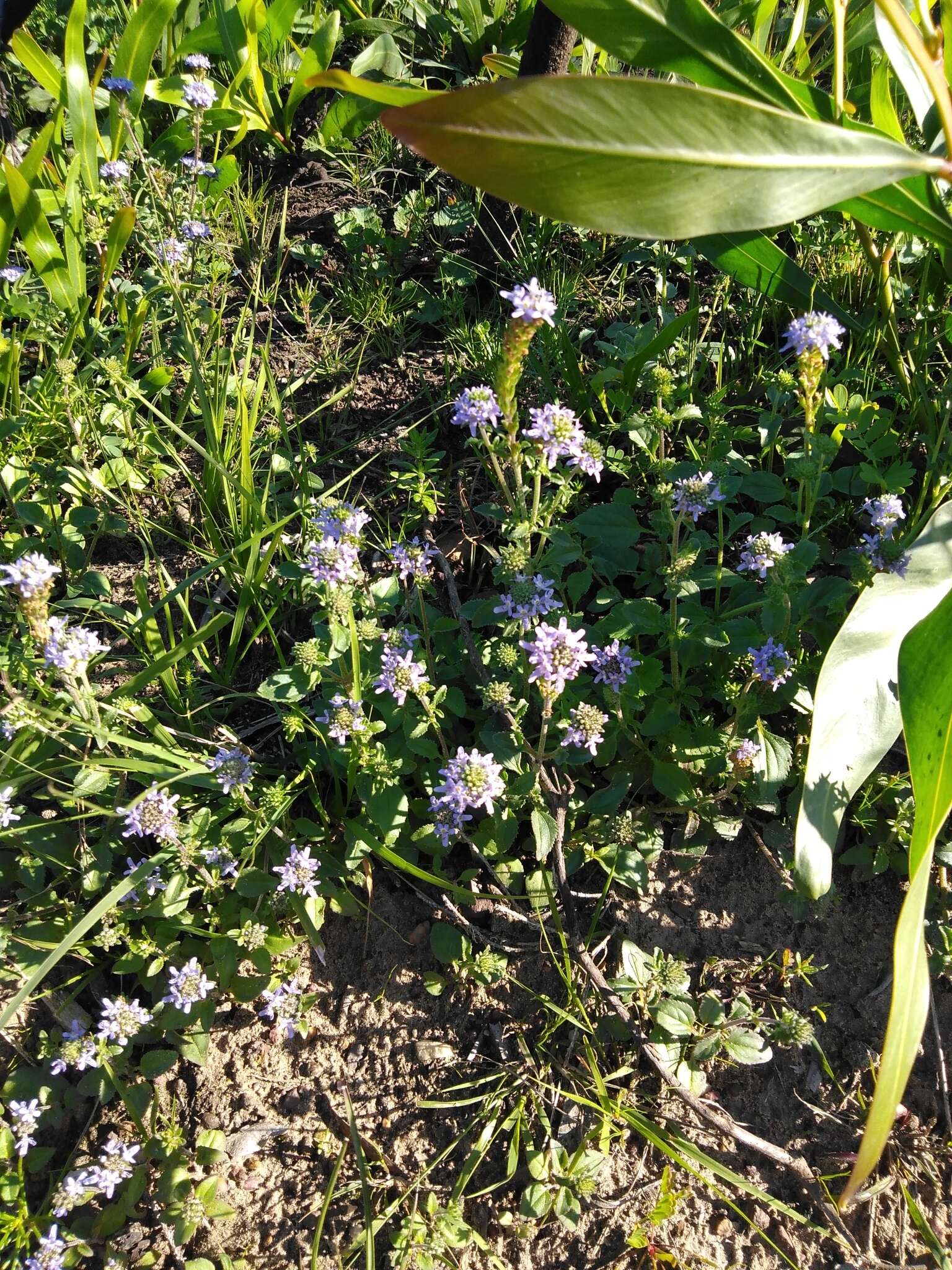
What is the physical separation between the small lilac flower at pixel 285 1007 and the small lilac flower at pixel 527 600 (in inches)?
37.4

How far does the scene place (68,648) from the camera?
174 centimetres

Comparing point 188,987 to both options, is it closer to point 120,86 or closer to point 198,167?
point 198,167

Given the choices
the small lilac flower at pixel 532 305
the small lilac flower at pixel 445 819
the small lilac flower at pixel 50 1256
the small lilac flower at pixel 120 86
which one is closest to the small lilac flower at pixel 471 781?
the small lilac flower at pixel 445 819

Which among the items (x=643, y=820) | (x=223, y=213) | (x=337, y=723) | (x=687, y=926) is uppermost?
(x=223, y=213)

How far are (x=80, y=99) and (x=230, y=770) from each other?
2221 millimetres

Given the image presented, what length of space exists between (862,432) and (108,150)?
253cm

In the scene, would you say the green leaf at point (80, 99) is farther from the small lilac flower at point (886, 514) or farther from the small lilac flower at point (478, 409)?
the small lilac flower at point (886, 514)

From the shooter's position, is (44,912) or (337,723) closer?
(337,723)

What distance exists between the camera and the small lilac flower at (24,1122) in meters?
1.86

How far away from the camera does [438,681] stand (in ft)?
6.97

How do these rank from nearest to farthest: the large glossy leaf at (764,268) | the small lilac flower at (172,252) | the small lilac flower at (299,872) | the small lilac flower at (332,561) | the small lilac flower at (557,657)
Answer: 1. the small lilac flower at (557,657)
2. the small lilac flower at (332,561)
3. the small lilac flower at (299,872)
4. the large glossy leaf at (764,268)
5. the small lilac flower at (172,252)

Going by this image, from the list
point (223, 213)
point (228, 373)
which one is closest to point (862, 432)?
point (228, 373)

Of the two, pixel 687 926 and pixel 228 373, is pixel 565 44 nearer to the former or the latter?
pixel 228 373

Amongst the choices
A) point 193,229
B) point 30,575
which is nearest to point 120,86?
point 193,229
